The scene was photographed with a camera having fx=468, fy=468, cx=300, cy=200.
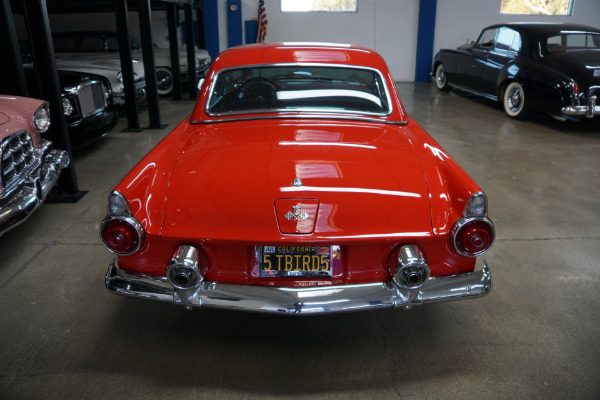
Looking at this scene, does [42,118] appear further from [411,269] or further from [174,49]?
[174,49]

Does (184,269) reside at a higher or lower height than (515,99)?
higher

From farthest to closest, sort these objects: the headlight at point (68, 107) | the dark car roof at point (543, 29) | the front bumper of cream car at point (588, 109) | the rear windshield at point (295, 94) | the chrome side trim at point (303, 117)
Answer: the dark car roof at point (543, 29) → the front bumper of cream car at point (588, 109) → the headlight at point (68, 107) → the rear windshield at point (295, 94) → the chrome side trim at point (303, 117)

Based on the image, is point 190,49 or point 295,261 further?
point 190,49

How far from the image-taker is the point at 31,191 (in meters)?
3.29

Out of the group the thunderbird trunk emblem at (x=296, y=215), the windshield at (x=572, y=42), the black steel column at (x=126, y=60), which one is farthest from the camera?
the windshield at (x=572, y=42)

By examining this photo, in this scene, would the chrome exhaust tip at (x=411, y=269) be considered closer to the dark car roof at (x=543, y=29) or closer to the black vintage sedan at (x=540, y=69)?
the black vintage sedan at (x=540, y=69)

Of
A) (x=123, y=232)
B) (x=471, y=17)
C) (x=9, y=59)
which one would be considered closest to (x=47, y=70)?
(x=9, y=59)

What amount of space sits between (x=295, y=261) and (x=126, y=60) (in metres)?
5.59

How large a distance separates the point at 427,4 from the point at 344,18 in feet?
7.51

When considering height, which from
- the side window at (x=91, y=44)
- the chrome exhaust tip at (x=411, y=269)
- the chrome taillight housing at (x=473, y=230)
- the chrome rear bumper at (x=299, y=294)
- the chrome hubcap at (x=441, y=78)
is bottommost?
the chrome hubcap at (x=441, y=78)

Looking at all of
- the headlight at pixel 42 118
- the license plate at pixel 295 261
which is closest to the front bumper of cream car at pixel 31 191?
the headlight at pixel 42 118

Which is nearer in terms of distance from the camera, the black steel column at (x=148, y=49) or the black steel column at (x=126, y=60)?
the black steel column at (x=126, y=60)

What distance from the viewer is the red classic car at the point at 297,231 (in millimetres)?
2021

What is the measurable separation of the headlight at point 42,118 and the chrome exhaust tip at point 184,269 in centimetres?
236
